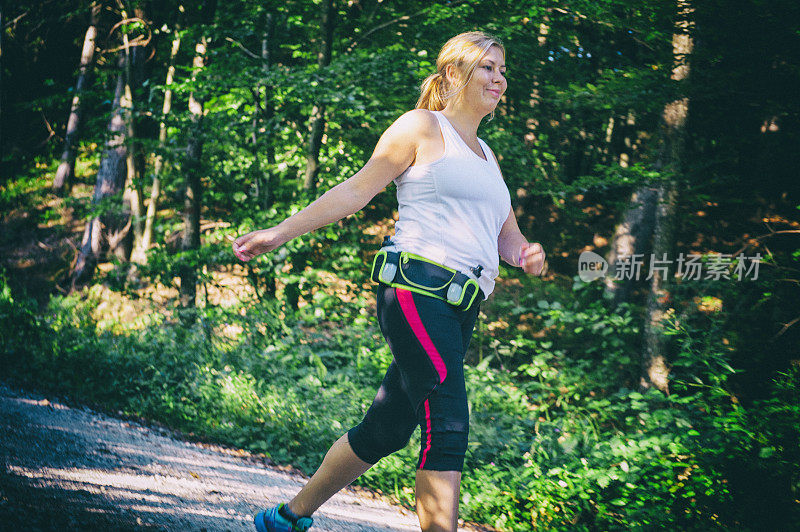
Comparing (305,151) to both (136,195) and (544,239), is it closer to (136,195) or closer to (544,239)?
(136,195)

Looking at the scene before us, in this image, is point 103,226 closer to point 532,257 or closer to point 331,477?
point 331,477

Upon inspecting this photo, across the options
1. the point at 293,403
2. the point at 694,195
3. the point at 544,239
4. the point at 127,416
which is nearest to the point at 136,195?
the point at 127,416

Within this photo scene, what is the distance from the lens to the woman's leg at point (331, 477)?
2.25 metres

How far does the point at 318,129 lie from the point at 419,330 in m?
5.69

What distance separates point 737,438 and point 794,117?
2.49m

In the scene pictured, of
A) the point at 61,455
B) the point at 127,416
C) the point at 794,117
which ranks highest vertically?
the point at 794,117

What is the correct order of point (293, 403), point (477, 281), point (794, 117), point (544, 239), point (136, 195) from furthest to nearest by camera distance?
point (544, 239), point (136, 195), point (293, 403), point (794, 117), point (477, 281)

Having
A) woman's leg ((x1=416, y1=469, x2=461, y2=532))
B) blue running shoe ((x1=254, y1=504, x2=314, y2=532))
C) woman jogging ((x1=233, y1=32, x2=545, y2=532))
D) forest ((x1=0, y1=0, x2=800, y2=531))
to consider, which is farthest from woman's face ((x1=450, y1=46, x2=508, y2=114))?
forest ((x1=0, y1=0, x2=800, y2=531))

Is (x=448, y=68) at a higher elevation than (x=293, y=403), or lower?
higher

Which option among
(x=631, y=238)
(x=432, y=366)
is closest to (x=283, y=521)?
(x=432, y=366)

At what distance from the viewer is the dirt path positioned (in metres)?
2.32

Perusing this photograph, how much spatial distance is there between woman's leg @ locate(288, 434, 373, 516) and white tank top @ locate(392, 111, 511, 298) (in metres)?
0.80

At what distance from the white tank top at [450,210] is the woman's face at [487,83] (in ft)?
0.60

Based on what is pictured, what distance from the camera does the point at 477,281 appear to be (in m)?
2.11
